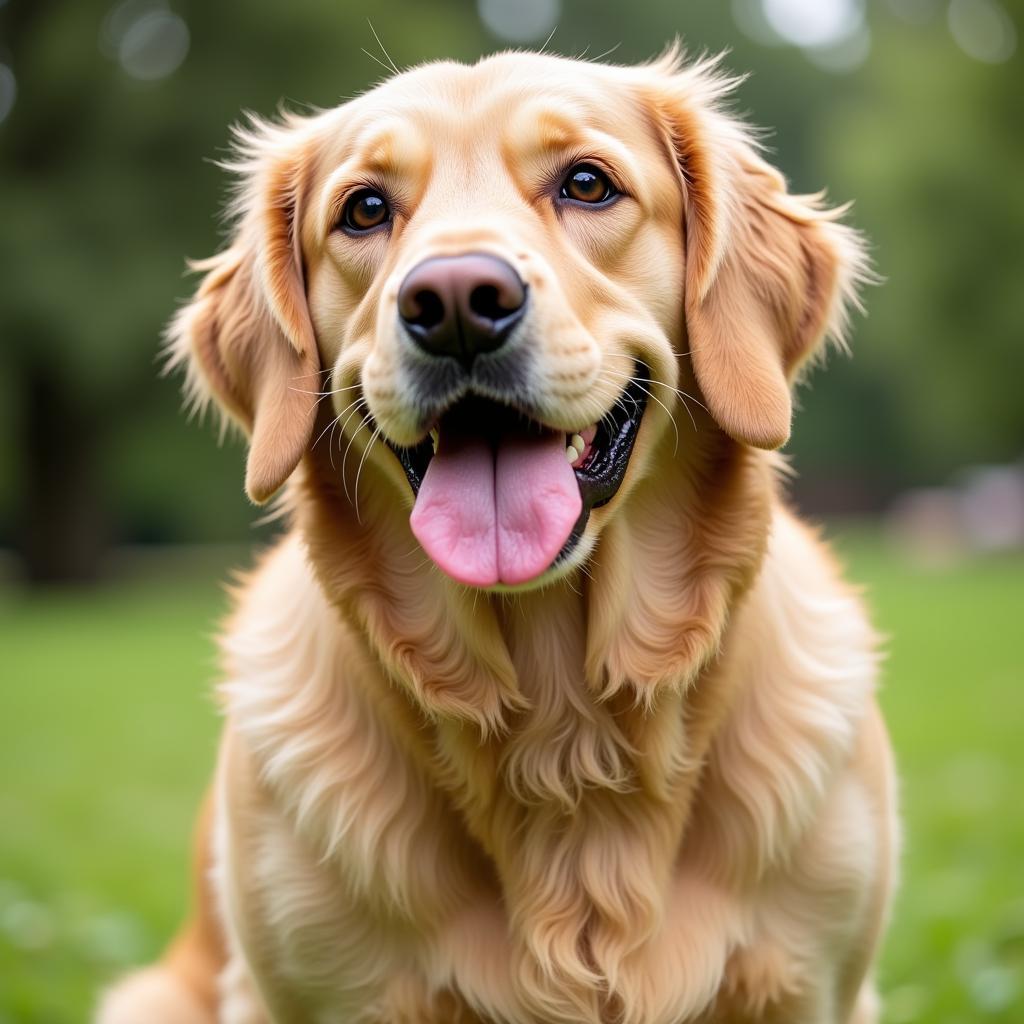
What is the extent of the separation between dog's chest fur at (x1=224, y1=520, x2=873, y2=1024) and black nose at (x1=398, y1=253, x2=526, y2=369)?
0.67 meters

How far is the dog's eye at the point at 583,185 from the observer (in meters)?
3.00

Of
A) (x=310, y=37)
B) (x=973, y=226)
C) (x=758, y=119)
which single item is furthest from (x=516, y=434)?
(x=758, y=119)

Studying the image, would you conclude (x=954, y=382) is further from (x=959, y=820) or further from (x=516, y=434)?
(x=516, y=434)

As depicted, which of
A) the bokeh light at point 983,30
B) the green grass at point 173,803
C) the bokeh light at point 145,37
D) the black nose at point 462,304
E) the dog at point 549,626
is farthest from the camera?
the bokeh light at point 983,30

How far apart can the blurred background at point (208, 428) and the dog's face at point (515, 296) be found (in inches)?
26.7

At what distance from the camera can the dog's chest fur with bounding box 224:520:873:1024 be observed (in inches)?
113

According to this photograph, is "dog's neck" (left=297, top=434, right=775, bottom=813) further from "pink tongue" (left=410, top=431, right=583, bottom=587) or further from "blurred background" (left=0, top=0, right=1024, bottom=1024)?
→ "blurred background" (left=0, top=0, right=1024, bottom=1024)

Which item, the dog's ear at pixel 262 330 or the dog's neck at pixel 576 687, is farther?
the dog's ear at pixel 262 330

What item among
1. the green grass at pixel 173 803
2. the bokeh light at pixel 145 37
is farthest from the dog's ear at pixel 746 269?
the bokeh light at pixel 145 37

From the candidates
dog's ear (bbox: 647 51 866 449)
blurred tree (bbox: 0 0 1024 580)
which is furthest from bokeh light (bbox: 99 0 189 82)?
dog's ear (bbox: 647 51 866 449)

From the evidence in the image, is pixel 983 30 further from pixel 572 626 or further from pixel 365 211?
pixel 572 626

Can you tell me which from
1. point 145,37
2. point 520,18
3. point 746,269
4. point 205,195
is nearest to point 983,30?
point 520,18

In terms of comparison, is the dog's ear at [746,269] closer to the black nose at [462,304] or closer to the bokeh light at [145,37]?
the black nose at [462,304]

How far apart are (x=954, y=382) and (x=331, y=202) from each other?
23.4 meters
